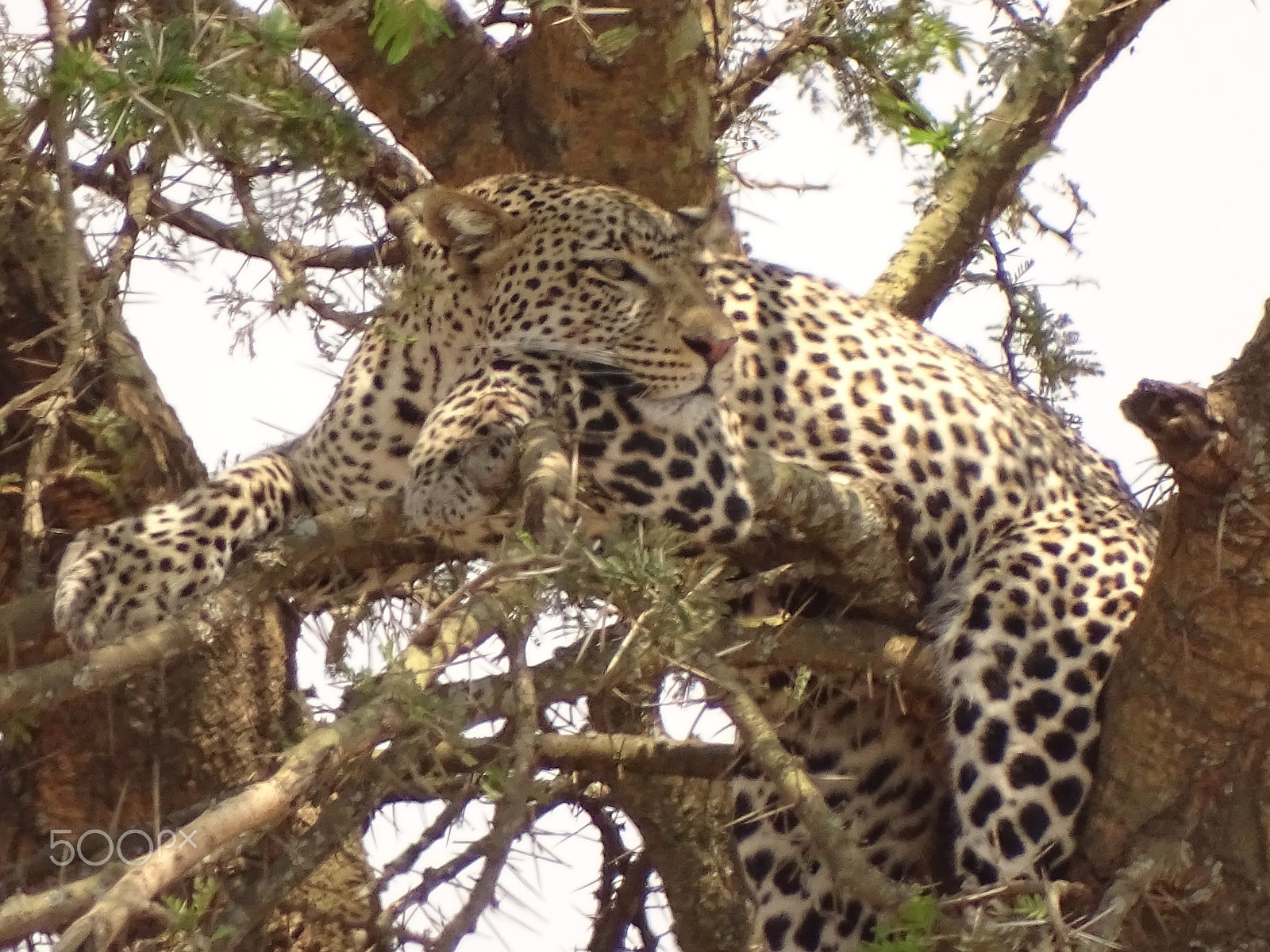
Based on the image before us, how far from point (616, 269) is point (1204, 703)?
1887 millimetres

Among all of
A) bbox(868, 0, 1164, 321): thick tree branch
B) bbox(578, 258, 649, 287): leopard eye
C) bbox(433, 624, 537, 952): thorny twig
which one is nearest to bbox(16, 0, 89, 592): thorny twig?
bbox(433, 624, 537, 952): thorny twig

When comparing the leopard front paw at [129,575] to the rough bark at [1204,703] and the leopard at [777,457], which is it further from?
the rough bark at [1204,703]

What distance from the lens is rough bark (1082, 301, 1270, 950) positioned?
2951mm

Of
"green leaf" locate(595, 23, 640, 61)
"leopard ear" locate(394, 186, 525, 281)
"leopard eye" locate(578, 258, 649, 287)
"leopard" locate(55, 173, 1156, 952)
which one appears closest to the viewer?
"green leaf" locate(595, 23, 640, 61)

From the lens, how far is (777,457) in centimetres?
406

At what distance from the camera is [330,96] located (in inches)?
132

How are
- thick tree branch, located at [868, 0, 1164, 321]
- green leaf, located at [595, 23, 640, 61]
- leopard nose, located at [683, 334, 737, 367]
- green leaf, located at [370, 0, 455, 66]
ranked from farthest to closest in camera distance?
1. thick tree branch, located at [868, 0, 1164, 321]
2. leopard nose, located at [683, 334, 737, 367]
3. green leaf, located at [595, 23, 640, 61]
4. green leaf, located at [370, 0, 455, 66]

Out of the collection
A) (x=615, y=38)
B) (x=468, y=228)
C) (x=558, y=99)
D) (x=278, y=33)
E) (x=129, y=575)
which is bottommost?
(x=129, y=575)

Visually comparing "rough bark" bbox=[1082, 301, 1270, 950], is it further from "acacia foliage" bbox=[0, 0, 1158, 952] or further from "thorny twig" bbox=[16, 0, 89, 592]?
"thorny twig" bbox=[16, 0, 89, 592]

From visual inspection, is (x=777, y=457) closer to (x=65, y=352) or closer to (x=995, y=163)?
(x=995, y=163)

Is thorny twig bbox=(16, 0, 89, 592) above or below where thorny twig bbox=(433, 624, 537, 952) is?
above

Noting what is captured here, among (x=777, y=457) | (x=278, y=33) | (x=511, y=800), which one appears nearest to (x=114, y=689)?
(x=777, y=457)

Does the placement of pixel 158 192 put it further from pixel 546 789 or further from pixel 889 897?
pixel 889 897

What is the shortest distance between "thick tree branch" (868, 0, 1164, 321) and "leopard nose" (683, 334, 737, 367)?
992 mm
